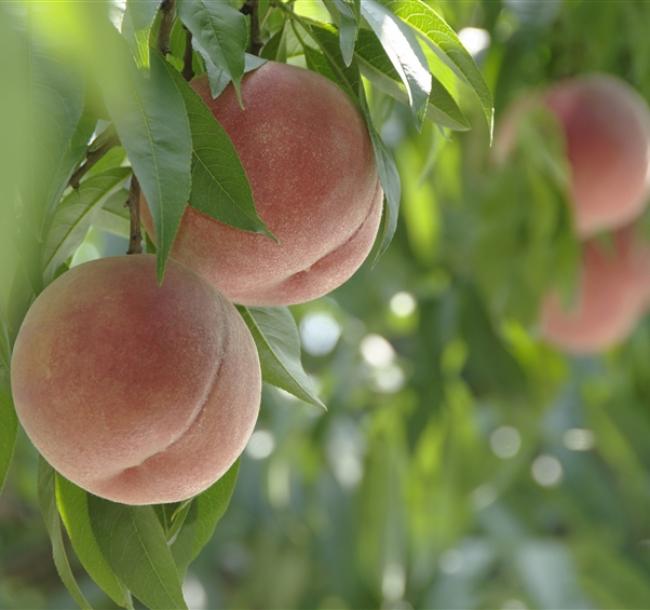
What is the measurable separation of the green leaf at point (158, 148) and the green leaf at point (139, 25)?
1 centimetres

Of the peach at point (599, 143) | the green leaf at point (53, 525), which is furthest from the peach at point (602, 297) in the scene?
the green leaf at point (53, 525)

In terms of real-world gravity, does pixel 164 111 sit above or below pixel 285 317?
above

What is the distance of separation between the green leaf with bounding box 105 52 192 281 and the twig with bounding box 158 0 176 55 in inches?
3.5

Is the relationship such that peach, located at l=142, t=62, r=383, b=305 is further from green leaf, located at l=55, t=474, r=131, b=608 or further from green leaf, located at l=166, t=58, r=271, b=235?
green leaf, located at l=55, t=474, r=131, b=608

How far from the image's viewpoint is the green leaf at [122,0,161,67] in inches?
27.4

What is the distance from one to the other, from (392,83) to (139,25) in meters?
0.23

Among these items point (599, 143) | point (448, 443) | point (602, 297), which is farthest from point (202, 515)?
point (602, 297)

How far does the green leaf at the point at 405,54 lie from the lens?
78 cm

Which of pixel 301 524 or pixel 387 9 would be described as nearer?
pixel 387 9

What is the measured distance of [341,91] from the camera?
86 centimetres

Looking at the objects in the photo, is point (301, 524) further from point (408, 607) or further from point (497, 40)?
point (497, 40)

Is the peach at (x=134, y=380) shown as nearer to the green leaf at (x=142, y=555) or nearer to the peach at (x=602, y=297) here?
the green leaf at (x=142, y=555)

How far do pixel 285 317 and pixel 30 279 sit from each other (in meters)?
0.18

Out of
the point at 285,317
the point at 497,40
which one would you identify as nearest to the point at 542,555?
the point at 497,40
